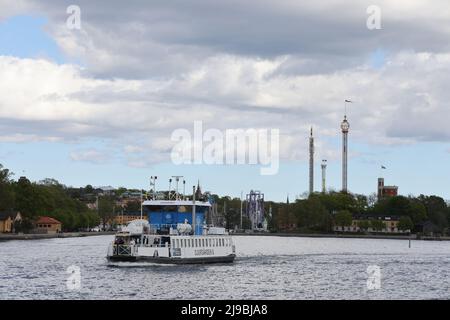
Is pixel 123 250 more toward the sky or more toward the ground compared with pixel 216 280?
more toward the sky

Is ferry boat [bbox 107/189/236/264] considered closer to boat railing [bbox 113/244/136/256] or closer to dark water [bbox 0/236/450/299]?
boat railing [bbox 113/244/136/256]

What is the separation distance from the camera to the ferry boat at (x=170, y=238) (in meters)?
95.7

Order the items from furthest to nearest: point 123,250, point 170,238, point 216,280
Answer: point 170,238, point 123,250, point 216,280

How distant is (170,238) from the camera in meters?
97.2

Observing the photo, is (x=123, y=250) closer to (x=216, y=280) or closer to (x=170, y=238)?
(x=170, y=238)

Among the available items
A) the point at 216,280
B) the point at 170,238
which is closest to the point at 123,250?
the point at 170,238

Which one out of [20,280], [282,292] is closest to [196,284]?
[282,292]

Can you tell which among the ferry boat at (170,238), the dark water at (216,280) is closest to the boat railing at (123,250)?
the ferry boat at (170,238)

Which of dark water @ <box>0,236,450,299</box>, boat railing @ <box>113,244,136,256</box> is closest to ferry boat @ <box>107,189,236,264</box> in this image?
boat railing @ <box>113,244,136,256</box>

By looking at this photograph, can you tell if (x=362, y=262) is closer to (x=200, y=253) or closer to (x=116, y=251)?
(x=200, y=253)

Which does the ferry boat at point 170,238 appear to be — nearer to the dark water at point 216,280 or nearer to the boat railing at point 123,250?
the boat railing at point 123,250

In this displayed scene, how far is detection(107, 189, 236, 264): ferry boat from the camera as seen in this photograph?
314ft
